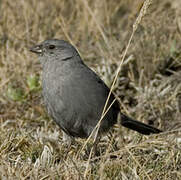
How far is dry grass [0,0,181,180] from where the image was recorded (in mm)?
4180

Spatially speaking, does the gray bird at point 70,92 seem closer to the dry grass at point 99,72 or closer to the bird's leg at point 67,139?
the bird's leg at point 67,139

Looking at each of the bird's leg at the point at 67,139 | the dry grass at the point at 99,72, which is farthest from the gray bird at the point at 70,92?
the dry grass at the point at 99,72

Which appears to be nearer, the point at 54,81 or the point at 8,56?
the point at 54,81

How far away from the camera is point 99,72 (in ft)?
19.3

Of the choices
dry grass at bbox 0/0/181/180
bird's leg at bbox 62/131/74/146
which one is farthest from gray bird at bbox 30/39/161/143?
dry grass at bbox 0/0/181/180

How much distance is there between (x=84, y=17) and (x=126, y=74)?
4.29ft

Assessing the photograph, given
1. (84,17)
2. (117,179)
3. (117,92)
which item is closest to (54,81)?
(117,179)

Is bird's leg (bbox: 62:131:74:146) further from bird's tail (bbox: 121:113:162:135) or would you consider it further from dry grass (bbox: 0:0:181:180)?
bird's tail (bbox: 121:113:162:135)

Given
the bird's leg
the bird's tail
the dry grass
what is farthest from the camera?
the bird's tail

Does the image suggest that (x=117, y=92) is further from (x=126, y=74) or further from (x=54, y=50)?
(x=54, y=50)

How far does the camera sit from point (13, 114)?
214 inches

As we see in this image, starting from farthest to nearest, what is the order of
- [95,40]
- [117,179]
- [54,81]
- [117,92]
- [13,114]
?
[95,40] → [117,92] → [13,114] → [54,81] → [117,179]

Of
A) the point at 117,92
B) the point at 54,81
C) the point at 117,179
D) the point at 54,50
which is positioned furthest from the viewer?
the point at 117,92

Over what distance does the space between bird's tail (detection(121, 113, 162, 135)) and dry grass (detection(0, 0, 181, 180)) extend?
0.12 meters
